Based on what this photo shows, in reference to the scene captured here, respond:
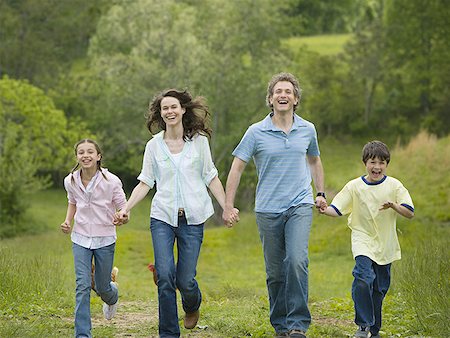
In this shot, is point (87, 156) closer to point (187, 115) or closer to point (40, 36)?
point (187, 115)

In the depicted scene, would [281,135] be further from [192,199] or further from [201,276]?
[201,276]

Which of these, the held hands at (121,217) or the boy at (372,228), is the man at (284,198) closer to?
the boy at (372,228)

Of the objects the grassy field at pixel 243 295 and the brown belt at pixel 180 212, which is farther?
the grassy field at pixel 243 295

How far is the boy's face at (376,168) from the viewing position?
8.32m

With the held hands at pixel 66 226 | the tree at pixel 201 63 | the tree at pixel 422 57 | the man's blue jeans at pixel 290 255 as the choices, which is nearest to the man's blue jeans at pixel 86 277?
the held hands at pixel 66 226

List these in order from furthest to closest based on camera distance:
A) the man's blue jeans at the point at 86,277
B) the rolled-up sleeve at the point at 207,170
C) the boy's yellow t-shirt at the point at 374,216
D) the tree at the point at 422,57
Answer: the tree at the point at 422,57, the boy's yellow t-shirt at the point at 374,216, the rolled-up sleeve at the point at 207,170, the man's blue jeans at the point at 86,277

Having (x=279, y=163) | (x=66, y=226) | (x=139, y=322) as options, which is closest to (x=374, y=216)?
(x=279, y=163)

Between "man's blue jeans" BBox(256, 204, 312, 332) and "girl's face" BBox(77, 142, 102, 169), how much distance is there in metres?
1.61

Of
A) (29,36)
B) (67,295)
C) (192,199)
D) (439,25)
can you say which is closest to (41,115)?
(29,36)

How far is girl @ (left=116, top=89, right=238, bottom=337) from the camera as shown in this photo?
7.87 m

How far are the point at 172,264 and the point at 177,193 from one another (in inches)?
24.9

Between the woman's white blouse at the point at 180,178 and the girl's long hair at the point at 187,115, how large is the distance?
10cm

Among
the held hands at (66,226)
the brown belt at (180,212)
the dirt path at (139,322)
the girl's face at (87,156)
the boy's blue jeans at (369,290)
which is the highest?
the girl's face at (87,156)

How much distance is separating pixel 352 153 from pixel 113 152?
1332cm
